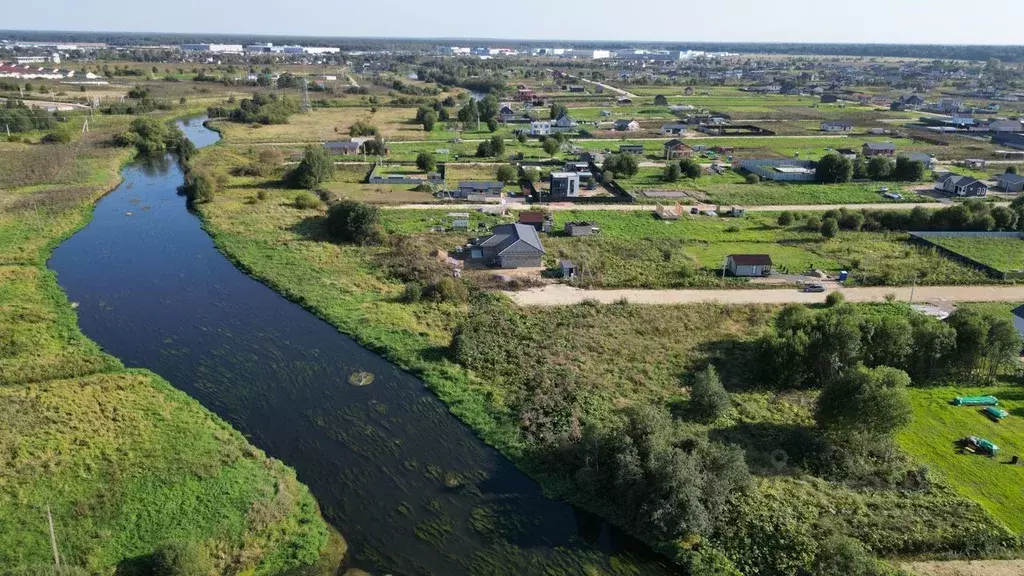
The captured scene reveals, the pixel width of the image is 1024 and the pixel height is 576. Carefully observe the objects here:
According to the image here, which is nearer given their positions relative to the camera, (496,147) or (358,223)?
(358,223)

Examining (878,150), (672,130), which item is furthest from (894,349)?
(672,130)

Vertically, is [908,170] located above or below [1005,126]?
below

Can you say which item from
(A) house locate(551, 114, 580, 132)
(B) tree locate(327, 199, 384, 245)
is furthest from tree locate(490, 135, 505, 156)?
(B) tree locate(327, 199, 384, 245)

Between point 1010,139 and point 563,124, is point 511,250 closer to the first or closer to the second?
point 563,124

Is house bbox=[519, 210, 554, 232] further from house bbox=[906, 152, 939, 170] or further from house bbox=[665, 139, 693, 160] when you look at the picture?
house bbox=[906, 152, 939, 170]

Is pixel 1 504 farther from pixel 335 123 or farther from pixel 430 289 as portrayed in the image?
pixel 335 123

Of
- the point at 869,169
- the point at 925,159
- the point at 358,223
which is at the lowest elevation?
the point at 358,223

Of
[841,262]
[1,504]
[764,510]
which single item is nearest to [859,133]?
[841,262]
